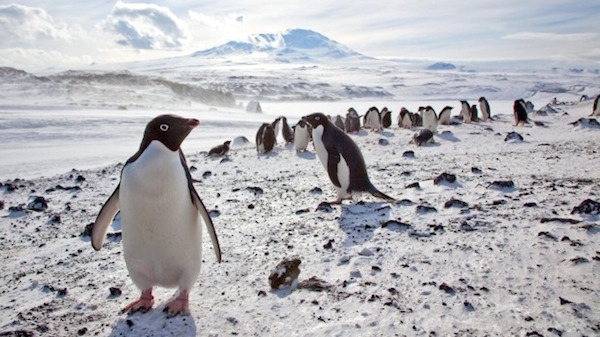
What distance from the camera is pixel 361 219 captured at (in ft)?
15.0

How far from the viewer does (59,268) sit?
12.1ft

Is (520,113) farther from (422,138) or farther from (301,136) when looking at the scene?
(301,136)

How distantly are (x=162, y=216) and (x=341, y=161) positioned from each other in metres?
3.00

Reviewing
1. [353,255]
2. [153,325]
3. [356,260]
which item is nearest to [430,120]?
[353,255]

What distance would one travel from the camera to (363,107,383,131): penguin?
14625 millimetres

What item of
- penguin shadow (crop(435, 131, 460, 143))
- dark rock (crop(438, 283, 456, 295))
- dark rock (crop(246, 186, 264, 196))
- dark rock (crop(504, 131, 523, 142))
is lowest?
penguin shadow (crop(435, 131, 460, 143))

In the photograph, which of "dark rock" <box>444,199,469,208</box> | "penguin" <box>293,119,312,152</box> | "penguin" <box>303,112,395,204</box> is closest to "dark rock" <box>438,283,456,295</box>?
"dark rock" <box>444,199,469,208</box>

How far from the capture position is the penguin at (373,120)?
48.0 feet

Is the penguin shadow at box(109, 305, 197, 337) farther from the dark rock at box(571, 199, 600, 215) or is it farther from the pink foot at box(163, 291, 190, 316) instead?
the dark rock at box(571, 199, 600, 215)

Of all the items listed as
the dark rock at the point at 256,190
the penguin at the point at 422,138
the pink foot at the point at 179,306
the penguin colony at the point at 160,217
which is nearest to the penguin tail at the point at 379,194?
the dark rock at the point at 256,190

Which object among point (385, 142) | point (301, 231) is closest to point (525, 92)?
point (385, 142)

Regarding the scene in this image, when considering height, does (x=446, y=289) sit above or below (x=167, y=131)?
below

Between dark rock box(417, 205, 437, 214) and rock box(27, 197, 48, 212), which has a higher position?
dark rock box(417, 205, 437, 214)

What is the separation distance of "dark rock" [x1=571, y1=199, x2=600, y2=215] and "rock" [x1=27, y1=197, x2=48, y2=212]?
549 centimetres
